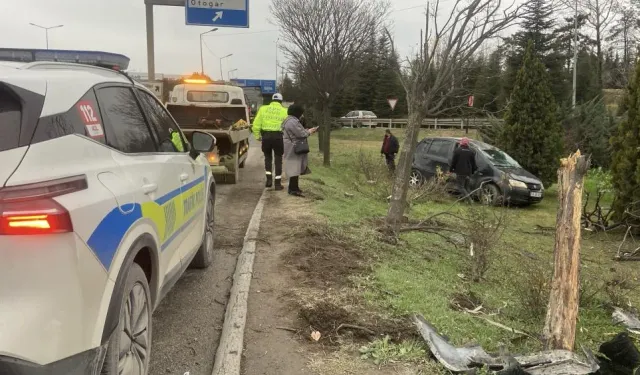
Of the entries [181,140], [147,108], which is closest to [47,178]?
[147,108]

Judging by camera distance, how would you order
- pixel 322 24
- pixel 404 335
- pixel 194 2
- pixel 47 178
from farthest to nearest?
1. pixel 322 24
2. pixel 194 2
3. pixel 404 335
4. pixel 47 178

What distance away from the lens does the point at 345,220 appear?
25.3ft

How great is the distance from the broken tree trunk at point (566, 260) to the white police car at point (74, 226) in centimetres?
267

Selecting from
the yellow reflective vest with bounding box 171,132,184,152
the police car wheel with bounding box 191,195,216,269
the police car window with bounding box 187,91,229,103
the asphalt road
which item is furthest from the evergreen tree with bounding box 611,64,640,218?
the yellow reflective vest with bounding box 171,132,184,152

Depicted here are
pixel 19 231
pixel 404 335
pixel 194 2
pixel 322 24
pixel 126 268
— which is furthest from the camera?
pixel 322 24

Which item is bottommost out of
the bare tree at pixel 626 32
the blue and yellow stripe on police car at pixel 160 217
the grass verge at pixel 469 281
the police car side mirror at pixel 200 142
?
the grass verge at pixel 469 281

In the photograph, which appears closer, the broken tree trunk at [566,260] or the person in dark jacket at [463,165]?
the broken tree trunk at [566,260]

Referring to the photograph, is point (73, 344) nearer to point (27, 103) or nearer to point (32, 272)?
point (32, 272)

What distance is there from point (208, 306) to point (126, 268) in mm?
2059

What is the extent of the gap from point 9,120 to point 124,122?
1.06 m

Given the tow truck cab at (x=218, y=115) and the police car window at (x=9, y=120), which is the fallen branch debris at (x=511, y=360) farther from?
the tow truck cab at (x=218, y=115)

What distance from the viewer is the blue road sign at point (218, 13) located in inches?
638

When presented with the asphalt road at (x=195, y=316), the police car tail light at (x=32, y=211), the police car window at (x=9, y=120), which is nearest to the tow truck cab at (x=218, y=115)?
the asphalt road at (x=195, y=316)

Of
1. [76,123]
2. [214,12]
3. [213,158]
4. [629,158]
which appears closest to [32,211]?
[76,123]
